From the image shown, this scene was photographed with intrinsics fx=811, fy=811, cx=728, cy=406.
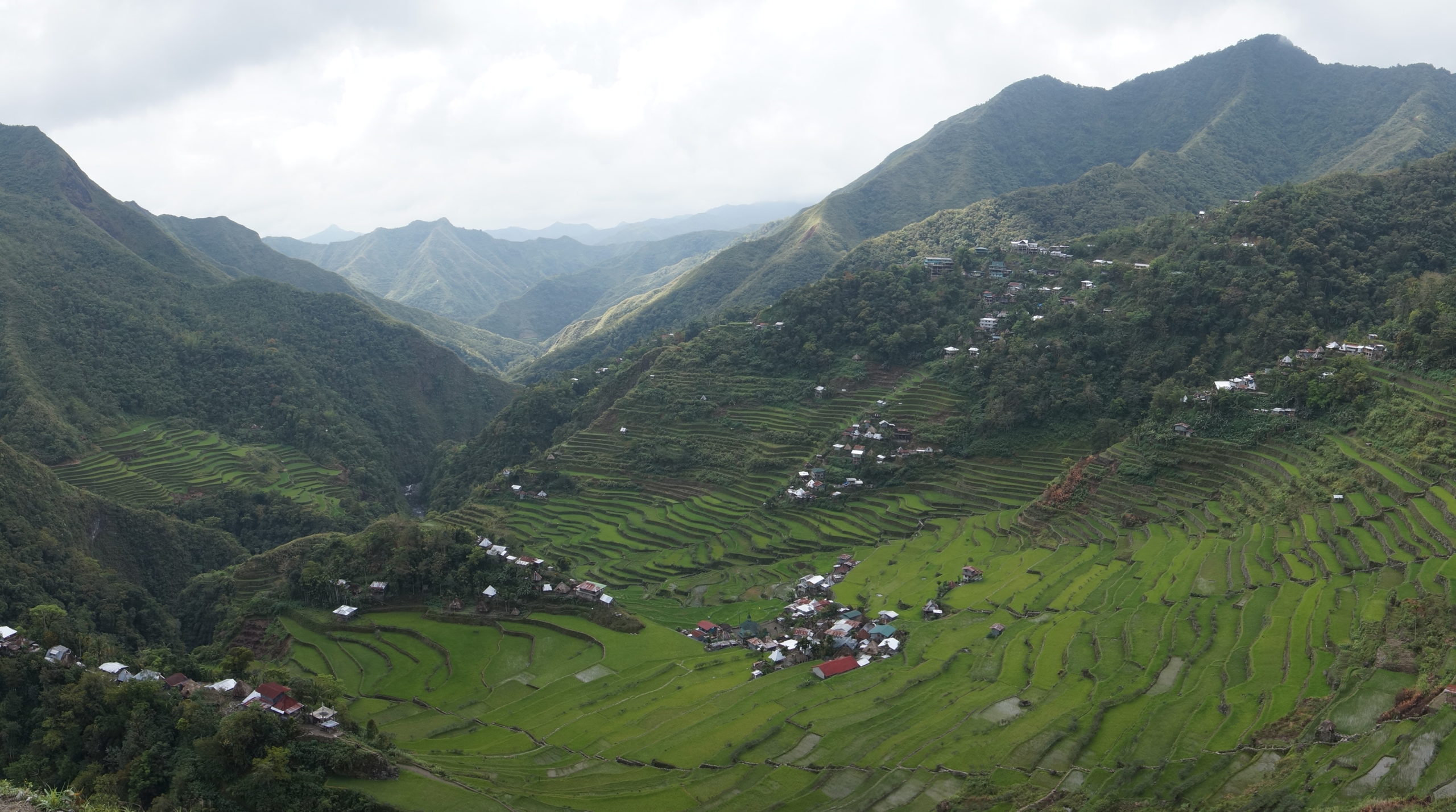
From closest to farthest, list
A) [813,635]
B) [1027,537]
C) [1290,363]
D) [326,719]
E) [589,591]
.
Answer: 1. [326,719]
2. [813,635]
3. [589,591]
4. [1027,537]
5. [1290,363]

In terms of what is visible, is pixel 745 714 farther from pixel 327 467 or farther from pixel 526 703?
pixel 327 467

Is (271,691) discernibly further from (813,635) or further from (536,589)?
(813,635)

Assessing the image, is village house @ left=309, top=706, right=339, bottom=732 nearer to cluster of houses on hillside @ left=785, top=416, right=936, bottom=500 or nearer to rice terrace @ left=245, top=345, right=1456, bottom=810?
rice terrace @ left=245, top=345, right=1456, bottom=810

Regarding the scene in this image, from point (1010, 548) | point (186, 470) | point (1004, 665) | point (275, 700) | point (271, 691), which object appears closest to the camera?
point (275, 700)

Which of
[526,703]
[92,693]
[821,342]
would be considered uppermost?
[821,342]

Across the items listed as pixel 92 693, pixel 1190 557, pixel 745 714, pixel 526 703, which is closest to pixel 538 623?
pixel 526 703

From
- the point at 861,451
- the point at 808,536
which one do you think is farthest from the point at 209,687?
the point at 861,451

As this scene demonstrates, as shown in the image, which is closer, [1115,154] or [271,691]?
[271,691]
